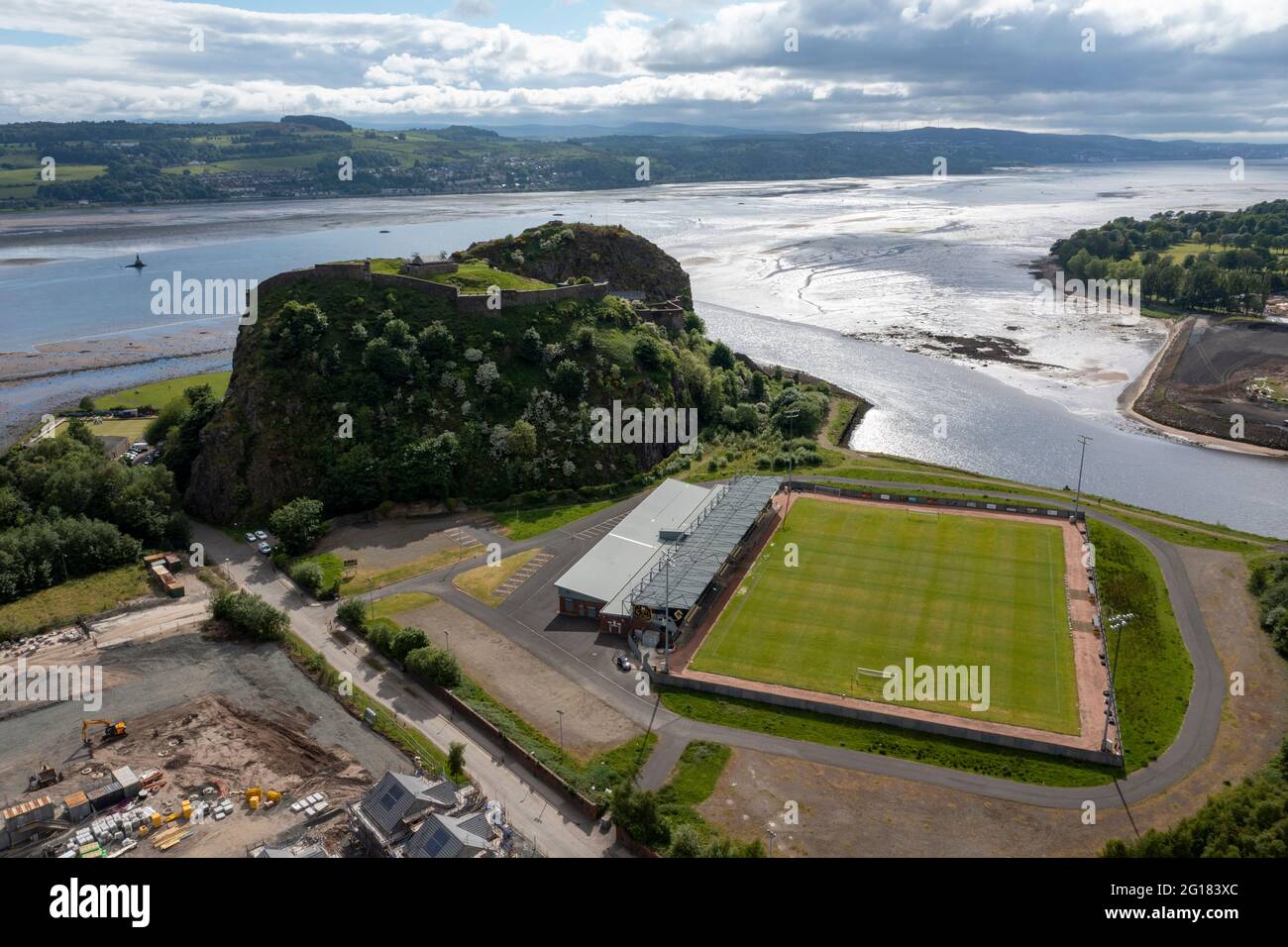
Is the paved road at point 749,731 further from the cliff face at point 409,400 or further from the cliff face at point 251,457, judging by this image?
the cliff face at point 251,457

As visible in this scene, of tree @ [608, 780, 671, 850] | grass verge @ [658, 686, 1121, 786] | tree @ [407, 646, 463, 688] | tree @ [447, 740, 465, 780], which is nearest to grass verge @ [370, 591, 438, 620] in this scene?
tree @ [407, 646, 463, 688]

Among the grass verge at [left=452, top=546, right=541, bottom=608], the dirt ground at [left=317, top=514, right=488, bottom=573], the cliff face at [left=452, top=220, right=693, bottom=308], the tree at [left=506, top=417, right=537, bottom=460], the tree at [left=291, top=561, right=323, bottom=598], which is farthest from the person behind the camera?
the cliff face at [left=452, top=220, right=693, bottom=308]

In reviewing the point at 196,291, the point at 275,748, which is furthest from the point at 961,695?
the point at 196,291

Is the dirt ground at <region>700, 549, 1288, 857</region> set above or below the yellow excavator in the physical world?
below

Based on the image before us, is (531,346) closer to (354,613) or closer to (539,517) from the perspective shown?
(539,517)

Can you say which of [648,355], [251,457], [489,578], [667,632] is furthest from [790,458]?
[251,457]

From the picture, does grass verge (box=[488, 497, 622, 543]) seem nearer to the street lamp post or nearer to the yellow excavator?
the street lamp post
